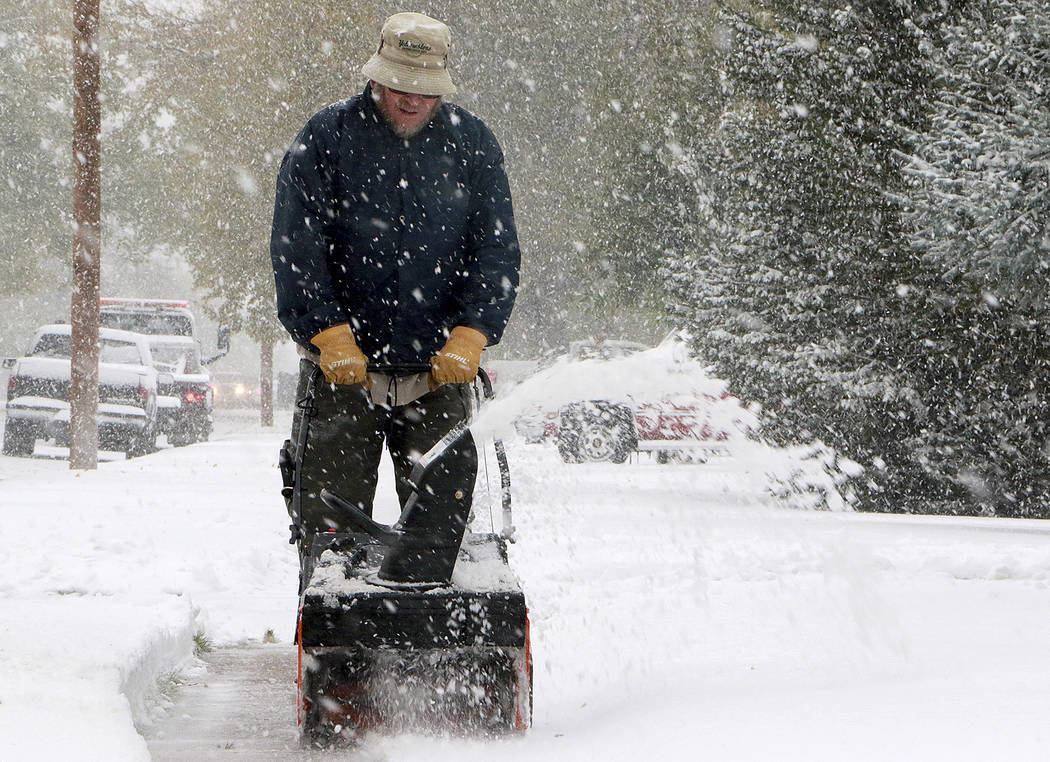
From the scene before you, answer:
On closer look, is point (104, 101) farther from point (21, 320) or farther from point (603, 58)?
point (21, 320)

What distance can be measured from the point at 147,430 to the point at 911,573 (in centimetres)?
1568

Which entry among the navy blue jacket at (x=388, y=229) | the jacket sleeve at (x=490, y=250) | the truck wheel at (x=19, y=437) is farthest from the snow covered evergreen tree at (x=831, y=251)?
the truck wheel at (x=19, y=437)

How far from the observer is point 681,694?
384 centimetres

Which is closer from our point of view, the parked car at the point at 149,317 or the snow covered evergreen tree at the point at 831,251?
the snow covered evergreen tree at the point at 831,251

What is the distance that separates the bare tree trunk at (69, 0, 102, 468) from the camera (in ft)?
49.2

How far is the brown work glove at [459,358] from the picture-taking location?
12.5 feet

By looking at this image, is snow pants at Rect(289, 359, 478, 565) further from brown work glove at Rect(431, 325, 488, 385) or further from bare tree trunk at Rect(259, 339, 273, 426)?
bare tree trunk at Rect(259, 339, 273, 426)

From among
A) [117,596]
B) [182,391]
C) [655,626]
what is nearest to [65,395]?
[182,391]

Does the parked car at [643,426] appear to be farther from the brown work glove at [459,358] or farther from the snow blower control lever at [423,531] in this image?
the snow blower control lever at [423,531]

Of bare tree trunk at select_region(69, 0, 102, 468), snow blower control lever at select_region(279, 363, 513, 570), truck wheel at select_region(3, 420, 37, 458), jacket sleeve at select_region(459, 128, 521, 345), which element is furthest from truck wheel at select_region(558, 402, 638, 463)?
snow blower control lever at select_region(279, 363, 513, 570)

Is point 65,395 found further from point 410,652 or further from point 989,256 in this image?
point 410,652

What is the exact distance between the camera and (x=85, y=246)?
592 inches

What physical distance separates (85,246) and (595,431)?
21.3 feet

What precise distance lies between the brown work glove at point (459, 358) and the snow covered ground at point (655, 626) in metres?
1.01
